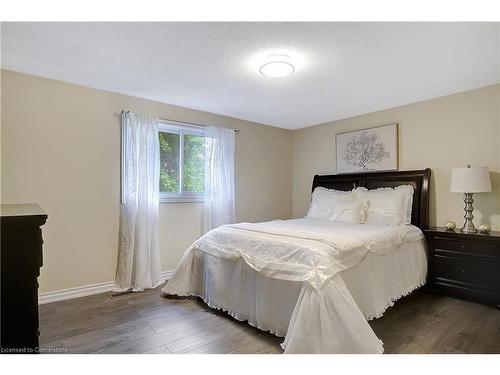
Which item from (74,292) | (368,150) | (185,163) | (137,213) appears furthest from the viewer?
(368,150)

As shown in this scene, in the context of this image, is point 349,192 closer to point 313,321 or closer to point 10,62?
point 313,321

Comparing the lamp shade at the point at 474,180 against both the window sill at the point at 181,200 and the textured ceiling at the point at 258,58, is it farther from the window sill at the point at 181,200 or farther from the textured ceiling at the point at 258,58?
the window sill at the point at 181,200

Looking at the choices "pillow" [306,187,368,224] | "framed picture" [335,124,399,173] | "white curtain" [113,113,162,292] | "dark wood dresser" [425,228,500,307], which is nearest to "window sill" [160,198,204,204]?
"white curtain" [113,113,162,292]

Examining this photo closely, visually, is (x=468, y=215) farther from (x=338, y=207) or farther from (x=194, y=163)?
(x=194, y=163)

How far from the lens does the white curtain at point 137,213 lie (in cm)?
307

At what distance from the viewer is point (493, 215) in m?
2.87

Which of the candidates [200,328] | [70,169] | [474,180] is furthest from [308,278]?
[70,169]

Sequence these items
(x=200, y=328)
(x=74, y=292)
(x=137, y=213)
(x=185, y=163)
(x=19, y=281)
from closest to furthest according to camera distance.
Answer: (x=19, y=281)
(x=200, y=328)
(x=74, y=292)
(x=137, y=213)
(x=185, y=163)

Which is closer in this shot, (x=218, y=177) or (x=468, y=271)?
(x=468, y=271)

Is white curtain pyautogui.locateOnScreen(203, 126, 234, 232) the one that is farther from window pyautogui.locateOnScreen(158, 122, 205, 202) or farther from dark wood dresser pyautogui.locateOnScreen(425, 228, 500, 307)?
dark wood dresser pyautogui.locateOnScreen(425, 228, 500, 307)

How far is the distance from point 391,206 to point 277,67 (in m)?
2.00

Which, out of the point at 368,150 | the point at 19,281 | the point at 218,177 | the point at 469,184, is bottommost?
the point at 19,281

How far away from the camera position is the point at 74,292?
2822 mm
